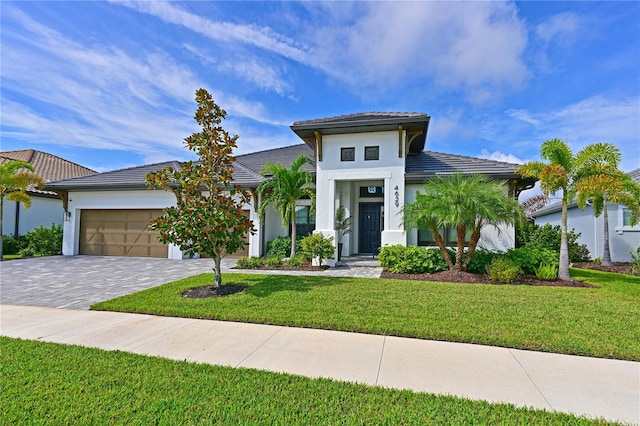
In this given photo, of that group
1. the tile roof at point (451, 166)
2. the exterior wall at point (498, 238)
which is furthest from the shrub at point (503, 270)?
the tile roof at point (451, 166)

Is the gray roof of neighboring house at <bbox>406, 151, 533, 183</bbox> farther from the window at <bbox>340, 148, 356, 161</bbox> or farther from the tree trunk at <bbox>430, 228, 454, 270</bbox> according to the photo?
the tree trunk at <bbox>430, 228, 454, 270</bbox>

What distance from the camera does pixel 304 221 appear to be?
14812mm

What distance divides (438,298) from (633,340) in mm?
2990

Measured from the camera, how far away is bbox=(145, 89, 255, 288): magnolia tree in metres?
7.05

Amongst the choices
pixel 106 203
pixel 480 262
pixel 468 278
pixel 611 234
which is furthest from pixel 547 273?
pixel 106 203

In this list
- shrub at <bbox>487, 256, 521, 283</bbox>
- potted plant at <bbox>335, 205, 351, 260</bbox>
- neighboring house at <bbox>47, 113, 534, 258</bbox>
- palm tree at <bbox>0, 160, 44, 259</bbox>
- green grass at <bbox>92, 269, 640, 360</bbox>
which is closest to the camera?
green grass at <bbox>92, 269, 640, 360</bbox>

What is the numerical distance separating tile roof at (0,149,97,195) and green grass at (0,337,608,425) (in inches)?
958

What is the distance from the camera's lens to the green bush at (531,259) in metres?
9.52

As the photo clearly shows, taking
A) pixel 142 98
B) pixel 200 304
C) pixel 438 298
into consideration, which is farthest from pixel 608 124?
pixel 142 98

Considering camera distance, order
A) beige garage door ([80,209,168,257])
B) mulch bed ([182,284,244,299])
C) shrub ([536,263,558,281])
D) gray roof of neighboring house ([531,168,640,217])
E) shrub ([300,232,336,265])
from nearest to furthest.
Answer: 1. mulch bed ([182,284,244,299])
2. shrub ([536,263,558,281])
3. shrub ([300,232,336,265])
4. beige garage door ([80,209,168,257])
5. gray roof of neighboring house ([531,168,640,217])

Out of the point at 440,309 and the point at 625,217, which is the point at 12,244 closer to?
the point at 440,309

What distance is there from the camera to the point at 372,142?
1216cm

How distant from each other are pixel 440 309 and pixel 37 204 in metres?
23.3

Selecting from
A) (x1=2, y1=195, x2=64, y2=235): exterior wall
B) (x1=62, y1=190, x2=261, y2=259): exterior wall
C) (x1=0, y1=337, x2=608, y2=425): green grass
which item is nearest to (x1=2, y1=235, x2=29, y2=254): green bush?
(x1=2, y1=195, x2=64, y2=235): exterior wall
